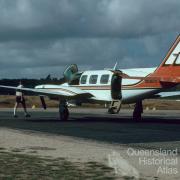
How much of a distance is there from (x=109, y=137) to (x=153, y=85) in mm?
9569

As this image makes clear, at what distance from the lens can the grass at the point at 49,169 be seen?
10.0m

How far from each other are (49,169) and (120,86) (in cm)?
1836

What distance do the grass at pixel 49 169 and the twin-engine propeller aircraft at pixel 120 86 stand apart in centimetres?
1587

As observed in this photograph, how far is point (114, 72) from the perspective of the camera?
29.2 metres

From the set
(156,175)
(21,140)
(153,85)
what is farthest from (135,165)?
(153,85)

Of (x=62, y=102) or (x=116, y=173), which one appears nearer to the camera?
(x=116, y=173)

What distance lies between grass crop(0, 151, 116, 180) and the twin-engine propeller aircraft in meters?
15.9

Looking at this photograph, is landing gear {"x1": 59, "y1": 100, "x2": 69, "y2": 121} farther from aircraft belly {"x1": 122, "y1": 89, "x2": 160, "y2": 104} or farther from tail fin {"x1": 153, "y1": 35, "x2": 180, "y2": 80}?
tail fin {"x1": 153, "y1": 35, "x2": 180, "y2": 80}

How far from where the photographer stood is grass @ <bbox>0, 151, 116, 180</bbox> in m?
10.0

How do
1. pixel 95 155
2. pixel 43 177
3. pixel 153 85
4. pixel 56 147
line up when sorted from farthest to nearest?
pixel 153 85, pixel 56 147, pixel 95 155, pixel 43 177

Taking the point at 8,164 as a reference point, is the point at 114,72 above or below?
above

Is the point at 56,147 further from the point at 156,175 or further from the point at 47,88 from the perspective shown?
the point at 47,88

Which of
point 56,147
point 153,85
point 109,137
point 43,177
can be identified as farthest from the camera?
point 153,85

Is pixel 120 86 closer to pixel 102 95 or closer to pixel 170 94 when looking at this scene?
pixel 102 95
